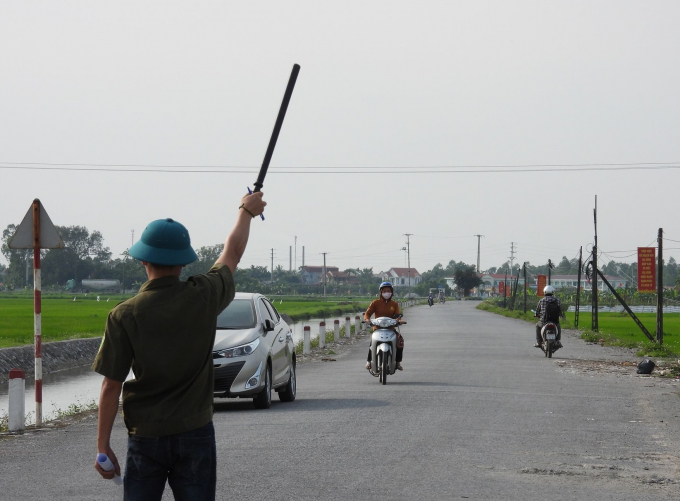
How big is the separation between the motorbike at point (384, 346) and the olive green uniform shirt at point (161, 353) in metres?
12.8

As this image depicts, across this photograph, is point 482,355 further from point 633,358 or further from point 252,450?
point 252,450

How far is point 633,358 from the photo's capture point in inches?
1002

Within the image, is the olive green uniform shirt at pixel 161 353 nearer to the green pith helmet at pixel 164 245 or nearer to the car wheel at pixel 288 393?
the green pith helmet at pixel 164 245

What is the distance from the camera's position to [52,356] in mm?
27766

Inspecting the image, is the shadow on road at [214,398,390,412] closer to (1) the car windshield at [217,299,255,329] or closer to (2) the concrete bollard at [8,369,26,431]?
(1) the car windshield at [217,299,255,329]

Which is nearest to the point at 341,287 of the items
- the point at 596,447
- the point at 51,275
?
the point at 51,275

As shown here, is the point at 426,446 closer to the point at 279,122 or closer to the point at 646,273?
the point at 279,122

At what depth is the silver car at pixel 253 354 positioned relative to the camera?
13523 mm

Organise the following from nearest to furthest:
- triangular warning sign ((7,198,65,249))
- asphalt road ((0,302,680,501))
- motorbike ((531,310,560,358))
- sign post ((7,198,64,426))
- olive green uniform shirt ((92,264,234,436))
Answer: olive green uniform shirt ((92,264,234,436)) → asphalt road ((0,302,680,501)) → sign post ((7,198,64,426)) → triangular warning sign ((7,198,65,249)) → motorbike ((531,310,560,358))

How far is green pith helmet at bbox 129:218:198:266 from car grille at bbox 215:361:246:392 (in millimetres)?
9336

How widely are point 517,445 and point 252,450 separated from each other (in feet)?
8.62

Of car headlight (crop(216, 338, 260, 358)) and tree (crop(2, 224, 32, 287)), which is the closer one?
car headlight (crop(216, 338, 260, 358))

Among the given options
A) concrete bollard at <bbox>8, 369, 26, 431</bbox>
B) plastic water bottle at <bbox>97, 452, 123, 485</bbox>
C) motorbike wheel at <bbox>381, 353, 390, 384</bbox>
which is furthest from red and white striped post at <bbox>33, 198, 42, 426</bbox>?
plastic water bottle at <bbox>97, 452, 123, 485</bbox>

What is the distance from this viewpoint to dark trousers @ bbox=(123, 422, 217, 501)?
13.6 ft
